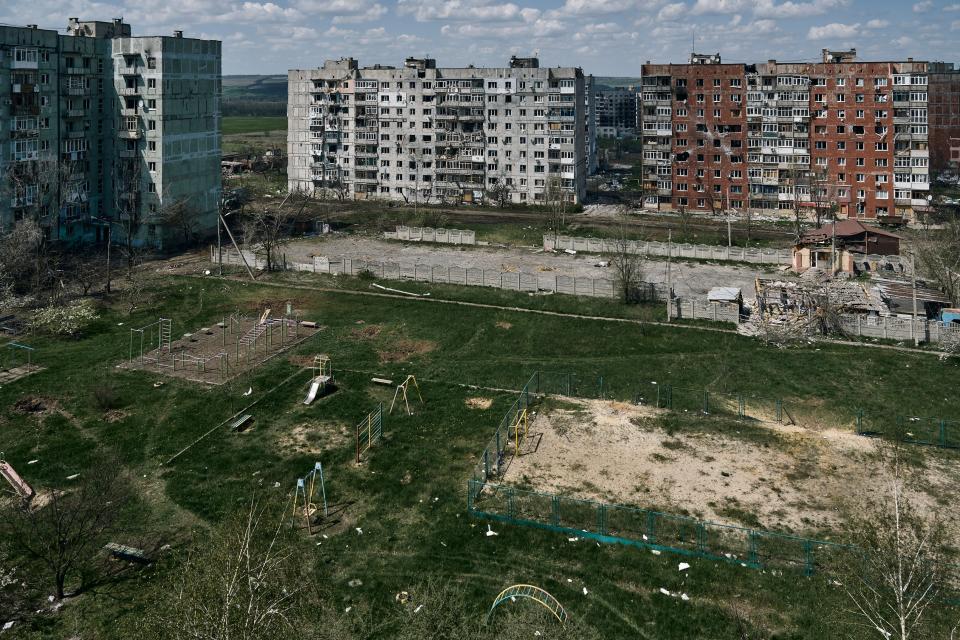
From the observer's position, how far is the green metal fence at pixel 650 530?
77.6ft

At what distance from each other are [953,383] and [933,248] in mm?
22025

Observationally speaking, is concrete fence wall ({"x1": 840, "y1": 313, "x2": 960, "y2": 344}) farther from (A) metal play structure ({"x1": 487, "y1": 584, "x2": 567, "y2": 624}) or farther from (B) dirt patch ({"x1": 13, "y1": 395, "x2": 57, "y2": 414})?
(B) dirt patch ({"x1": 13, "y1": 395, "x2": 57, "y2": 414})

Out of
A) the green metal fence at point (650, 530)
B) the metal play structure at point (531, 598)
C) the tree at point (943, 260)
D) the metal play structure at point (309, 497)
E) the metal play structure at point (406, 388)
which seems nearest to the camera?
the metal play structure at point (531, 598)

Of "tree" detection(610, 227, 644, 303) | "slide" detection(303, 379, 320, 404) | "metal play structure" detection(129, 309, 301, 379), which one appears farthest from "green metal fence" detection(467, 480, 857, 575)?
"tree" detection(610, 227, 644, 303)

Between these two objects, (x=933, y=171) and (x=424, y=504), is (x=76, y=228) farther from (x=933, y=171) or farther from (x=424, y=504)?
(x=933, y=171)

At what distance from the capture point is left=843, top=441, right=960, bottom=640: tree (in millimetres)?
17828

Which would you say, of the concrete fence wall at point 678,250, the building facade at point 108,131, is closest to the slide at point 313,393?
the building facade at point 108,131

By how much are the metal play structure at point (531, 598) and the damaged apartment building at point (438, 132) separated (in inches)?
2936

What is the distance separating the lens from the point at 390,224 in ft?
276

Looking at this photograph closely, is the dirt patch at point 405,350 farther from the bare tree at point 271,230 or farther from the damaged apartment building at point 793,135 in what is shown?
the damaged apartment building at point 793,135

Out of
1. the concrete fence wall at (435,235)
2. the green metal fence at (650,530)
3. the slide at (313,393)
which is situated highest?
the concrete fence wall at (435,235)

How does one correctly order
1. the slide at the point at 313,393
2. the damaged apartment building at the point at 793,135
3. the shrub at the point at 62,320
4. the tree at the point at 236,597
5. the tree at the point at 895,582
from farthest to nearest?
the damaged apartment building at the point at 793,135 → the shrub at the point at 62,320 → the slide at the point at 313,393 → the tree at the point at 895,582 → the tree at the point at 236,597

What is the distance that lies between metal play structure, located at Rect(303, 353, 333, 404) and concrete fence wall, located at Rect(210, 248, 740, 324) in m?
17.4

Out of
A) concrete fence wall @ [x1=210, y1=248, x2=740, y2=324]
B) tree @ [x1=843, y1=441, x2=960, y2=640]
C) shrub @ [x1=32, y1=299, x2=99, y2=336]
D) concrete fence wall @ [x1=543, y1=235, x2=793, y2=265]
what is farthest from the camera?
concrete fence wall @ [x1=543, y1=235, x2=793, y2=265]
